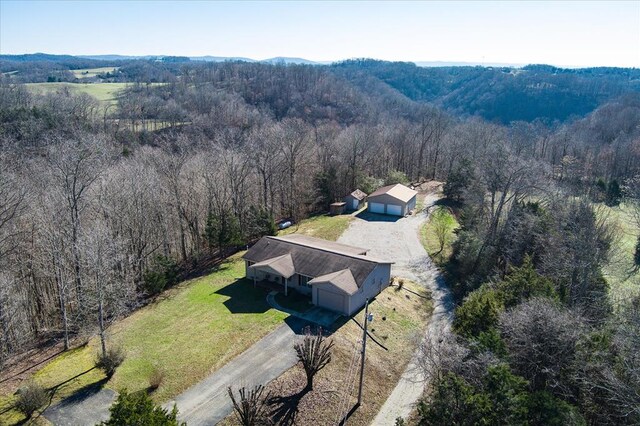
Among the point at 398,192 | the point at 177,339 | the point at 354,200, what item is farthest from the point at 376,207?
the point at 177,339

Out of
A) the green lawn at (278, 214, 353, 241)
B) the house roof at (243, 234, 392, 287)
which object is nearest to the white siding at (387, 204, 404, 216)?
the green lawn at (278, 214, 353, 241)

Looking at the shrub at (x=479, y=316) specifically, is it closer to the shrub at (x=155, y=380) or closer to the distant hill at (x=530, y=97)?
the shrub at (x=155, y=380)

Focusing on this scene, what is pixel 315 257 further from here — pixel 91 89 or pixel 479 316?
pixel 91 89

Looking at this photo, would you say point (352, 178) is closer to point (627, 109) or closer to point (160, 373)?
point (160, 373)

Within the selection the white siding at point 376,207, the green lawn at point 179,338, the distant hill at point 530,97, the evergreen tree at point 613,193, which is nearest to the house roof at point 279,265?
the green lawn at point 179,338

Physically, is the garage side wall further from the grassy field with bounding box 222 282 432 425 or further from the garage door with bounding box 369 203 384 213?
the garage door with bounding box 369 203 384 213
